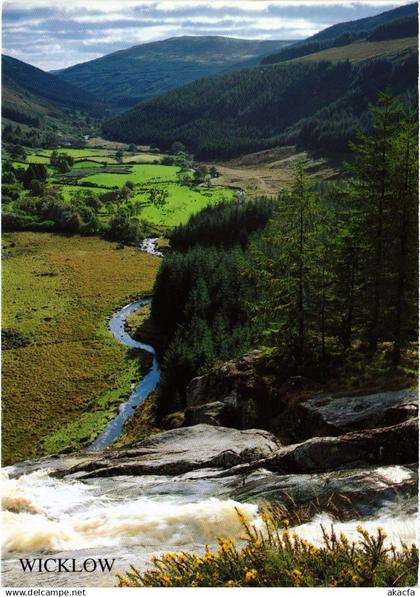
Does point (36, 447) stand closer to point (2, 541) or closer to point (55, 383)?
point (55, 383)

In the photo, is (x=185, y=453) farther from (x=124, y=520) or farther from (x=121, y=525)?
(x=121, y=525)

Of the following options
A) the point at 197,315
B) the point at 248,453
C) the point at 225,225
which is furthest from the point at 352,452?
the point at 225,225

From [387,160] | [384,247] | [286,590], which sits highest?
[387,160]

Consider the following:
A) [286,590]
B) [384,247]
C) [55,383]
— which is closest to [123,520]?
[286,590]

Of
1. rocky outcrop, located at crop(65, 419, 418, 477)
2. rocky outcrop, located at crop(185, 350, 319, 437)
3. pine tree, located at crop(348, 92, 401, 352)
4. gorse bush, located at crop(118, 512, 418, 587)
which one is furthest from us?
rocky outcrop, located at crop(185, 350, 319, 437)

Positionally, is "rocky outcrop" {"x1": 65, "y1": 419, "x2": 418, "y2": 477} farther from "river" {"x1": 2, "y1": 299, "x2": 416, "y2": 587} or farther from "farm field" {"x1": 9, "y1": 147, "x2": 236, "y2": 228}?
"farm field" {"x1": 9, "y1": 147, "x2": 236, "y2": 228}

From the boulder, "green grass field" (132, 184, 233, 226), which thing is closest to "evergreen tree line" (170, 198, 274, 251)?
"green grass field" (132, 184, 233, 226)
